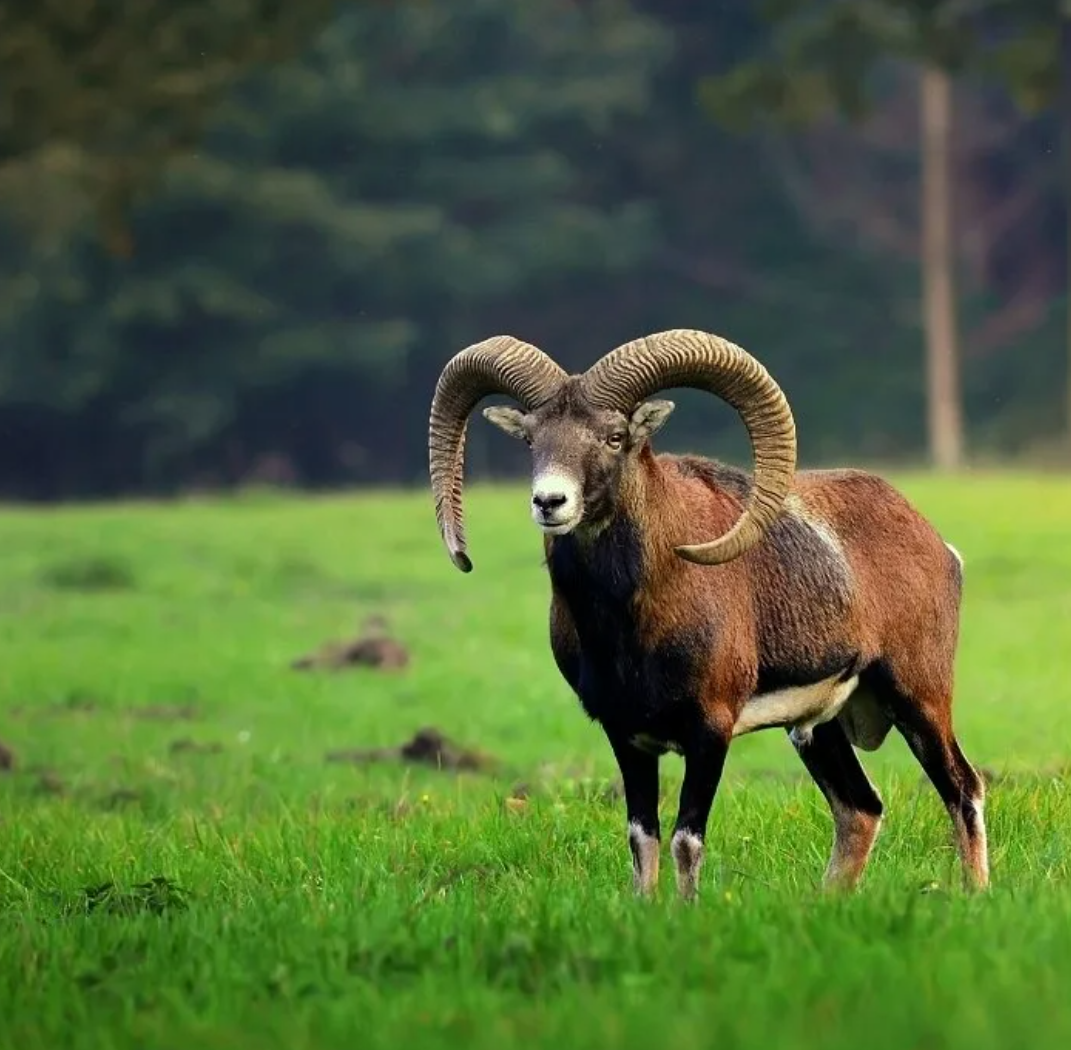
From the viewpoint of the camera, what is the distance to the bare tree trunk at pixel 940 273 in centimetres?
5166

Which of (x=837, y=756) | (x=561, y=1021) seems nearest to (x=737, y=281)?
(x=837, y=756)

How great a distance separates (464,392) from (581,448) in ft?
3.44

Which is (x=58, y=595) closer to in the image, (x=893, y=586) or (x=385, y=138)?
(x=893, y=586)

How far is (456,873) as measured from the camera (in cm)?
1003

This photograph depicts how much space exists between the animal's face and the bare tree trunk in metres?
42.3

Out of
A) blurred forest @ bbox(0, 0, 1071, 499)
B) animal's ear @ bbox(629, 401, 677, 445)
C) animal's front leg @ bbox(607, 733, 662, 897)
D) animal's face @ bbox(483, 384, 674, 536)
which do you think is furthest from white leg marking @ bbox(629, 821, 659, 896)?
blurred forest @ bbox(0, 0, 1071, 499)

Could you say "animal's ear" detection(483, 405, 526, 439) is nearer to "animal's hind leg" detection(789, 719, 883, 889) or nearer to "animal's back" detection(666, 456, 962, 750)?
"animal's back" detection(666, 456, 962, 750)

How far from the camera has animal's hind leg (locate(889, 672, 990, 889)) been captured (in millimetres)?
9953

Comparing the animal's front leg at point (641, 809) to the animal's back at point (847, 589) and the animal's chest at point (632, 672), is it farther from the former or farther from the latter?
the animal's back at point (847, 589)

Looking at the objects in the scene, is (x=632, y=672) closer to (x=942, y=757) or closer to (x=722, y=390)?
(x=722, y=390)

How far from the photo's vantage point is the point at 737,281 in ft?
195

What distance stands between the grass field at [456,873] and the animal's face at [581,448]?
4.64 feet

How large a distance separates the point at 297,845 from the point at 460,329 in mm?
46871

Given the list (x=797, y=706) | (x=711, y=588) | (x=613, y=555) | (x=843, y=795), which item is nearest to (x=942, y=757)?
(x=843, y=795)
